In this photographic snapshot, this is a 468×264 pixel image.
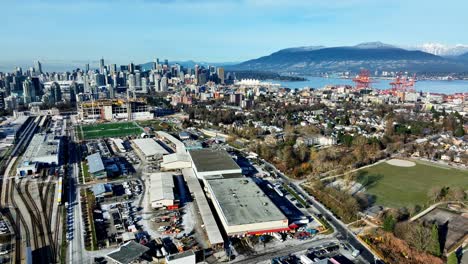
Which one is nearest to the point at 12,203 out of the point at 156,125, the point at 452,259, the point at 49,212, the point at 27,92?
the point at 49,212

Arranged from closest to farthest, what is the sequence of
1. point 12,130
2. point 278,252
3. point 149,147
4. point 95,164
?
point 278,252 → point 95,164 → point 149,147 → point 12,130

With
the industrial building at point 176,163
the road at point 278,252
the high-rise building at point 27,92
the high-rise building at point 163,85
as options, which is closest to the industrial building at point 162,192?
the industrial building at point 176,163

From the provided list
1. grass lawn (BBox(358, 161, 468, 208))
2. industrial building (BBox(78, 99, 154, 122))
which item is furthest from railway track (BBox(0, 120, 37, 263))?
grass lawn (BBox(358, 161, 468, 208))

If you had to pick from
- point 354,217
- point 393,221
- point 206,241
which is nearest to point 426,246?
point 393,221

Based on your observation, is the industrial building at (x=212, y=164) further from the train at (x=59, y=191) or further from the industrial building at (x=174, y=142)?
the train at (x=59, y=191)

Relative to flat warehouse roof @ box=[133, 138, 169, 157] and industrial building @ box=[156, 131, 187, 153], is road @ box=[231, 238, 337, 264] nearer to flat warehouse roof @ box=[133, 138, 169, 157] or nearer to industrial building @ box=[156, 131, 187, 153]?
industrial building @ box=[156, 131, 187, 153]

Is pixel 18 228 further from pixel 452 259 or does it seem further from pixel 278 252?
pixel 452 259
